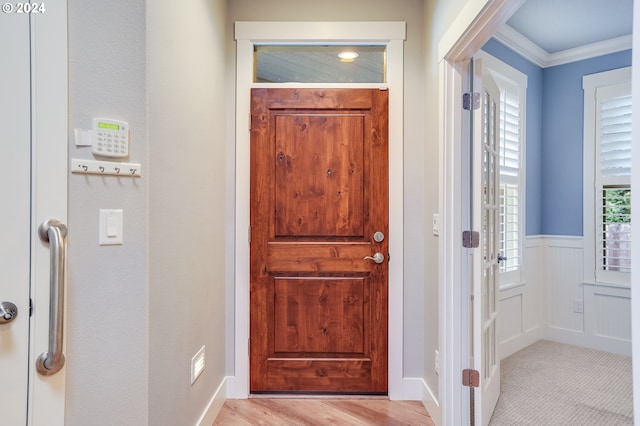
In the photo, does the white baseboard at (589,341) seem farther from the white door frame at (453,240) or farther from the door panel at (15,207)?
the door panel at (15,207)

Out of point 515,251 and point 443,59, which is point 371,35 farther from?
point 515,251

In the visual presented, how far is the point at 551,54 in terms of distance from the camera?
10.9 feet

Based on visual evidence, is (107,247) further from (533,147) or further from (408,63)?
(533,147)

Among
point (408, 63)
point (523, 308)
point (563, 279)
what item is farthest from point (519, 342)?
point (408, 63)

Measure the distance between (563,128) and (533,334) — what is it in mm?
2007

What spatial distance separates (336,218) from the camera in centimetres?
224

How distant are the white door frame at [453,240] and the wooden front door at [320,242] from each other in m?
0.48

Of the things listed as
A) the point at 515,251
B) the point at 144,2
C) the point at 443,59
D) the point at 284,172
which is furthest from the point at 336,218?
the point at 515,251

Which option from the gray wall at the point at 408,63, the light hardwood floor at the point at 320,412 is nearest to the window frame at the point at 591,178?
the gray wall at the point at 408,63

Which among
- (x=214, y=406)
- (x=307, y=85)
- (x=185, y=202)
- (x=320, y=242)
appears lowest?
(x=214, y=406)

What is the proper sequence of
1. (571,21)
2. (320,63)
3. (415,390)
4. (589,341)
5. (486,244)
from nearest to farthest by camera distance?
(486,244)
(415,390)
(320,63)
(571,21)
(589,341)

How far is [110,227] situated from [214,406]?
1340 mm

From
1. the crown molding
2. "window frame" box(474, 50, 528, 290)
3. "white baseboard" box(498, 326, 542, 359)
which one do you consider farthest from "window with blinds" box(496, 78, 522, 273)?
"white baseboard" box(498, 326, 542, 359)

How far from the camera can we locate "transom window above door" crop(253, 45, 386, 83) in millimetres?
2289
